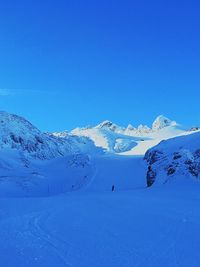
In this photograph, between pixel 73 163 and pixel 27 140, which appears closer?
pixel 73 163

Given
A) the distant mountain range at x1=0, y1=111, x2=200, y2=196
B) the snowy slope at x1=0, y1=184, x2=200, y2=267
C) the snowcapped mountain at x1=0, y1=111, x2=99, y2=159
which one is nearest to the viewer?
the snowy slope at x1=0, y1=184, x2=200, y2=267

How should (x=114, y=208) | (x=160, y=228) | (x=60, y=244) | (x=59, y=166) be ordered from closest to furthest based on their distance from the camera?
(x=60, y=244)
(x=160, y=228)
(x=114, y=208)
(x=59, y=166)

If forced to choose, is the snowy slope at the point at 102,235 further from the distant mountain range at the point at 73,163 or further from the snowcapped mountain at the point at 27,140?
the snowcapped mountain at the point at 27,140

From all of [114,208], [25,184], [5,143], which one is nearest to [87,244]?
[114,208]

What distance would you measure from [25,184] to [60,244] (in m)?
69.2

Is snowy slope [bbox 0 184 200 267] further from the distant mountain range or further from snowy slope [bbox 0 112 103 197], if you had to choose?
→ snowy slope [bbox 0 112 103 197]

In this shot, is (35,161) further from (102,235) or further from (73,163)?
(102,235)

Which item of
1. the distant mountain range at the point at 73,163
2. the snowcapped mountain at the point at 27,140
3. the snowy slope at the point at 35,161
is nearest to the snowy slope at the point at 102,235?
the distant mountain range at the point at 73,163

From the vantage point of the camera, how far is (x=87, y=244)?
1173cm

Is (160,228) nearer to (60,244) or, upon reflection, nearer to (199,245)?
(199,245)

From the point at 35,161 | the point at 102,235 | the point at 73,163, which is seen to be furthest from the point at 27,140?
the point at 102,235

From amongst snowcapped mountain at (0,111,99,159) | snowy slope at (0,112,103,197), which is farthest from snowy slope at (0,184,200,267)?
snowcapped mountain at (0,111,99,159)

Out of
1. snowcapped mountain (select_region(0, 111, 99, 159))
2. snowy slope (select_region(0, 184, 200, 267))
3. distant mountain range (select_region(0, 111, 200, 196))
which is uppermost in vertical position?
snowcapped mountain (select_region(0, 111, 99, 159))

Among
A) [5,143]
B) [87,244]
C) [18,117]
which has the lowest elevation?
[87,244]
